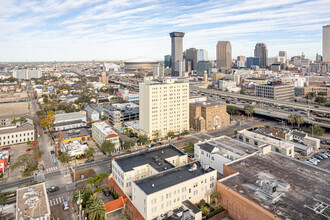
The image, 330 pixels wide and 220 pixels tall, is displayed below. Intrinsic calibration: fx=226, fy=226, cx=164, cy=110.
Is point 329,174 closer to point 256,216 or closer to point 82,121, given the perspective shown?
point 256,216

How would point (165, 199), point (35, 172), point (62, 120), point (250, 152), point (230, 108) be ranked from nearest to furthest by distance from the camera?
point (165, 199) → point (250, 152) → point (35, 172) → point (62, 120) → point (230, 108)

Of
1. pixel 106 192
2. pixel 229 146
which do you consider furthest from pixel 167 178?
pixel 229 146

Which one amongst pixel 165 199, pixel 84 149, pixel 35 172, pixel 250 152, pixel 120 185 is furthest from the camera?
pixel 84 149

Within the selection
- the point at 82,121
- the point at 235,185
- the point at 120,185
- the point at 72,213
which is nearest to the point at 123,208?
the point at 120,185

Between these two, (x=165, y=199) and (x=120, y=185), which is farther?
(x=120, y=185)

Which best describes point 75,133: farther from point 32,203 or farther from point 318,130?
point 318,130

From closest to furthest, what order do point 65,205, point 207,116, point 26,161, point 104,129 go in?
1. point 65,205
2. point 26,161
3. point 104,129
4. point 207,116

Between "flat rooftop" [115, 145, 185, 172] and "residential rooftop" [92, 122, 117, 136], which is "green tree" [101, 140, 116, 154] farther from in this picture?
"flat rooftop" [115, 145, 185, 172]
